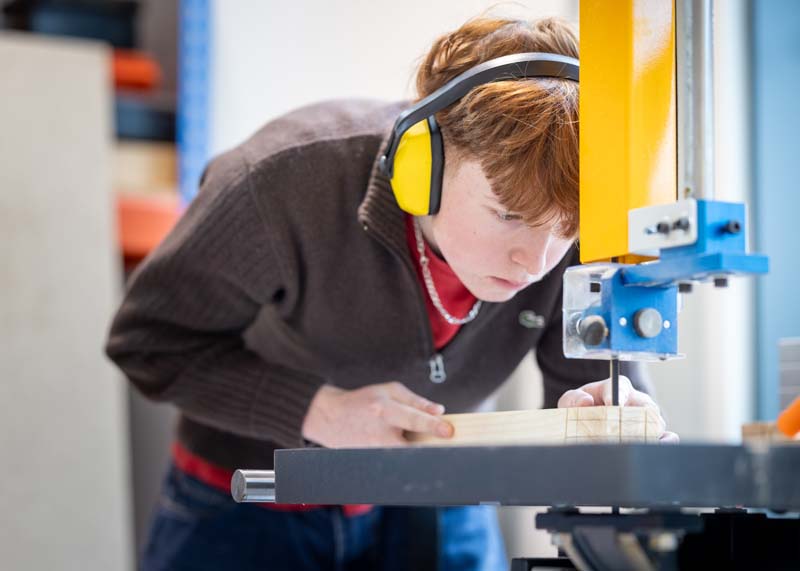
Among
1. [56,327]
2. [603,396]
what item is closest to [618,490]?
[603,396]

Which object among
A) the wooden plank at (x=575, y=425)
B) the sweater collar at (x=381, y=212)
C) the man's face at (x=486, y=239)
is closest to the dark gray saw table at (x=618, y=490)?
the wooden plank at (x=575, y=425)

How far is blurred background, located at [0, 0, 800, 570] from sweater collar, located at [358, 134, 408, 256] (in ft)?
2.11

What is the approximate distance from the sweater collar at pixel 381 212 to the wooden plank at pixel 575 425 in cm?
32

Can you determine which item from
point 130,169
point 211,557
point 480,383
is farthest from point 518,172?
point 130,169

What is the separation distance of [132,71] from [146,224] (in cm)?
61

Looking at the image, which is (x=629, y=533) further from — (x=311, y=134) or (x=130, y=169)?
(x=130, y=169)

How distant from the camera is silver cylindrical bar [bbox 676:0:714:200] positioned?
90 centimetres

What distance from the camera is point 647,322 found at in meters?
0.91

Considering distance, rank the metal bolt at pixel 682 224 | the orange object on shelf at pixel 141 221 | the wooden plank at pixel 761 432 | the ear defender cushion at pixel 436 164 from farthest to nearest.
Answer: the orange object on shelf at pixel 141 221, the wooden plank at pixel 761 432, the ear defender cushion at pixel 436 164, the metal bolt at pixel 682 224

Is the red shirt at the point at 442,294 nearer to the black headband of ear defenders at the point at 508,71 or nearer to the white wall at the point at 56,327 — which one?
the black headband of ear defenders at the point at 508,71

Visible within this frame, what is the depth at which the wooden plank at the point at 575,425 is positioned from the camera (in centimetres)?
89

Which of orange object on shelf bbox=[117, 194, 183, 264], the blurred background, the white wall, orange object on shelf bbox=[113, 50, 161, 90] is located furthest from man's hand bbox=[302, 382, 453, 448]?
orange object on shelf bbox=[113, 50, 161, 90]

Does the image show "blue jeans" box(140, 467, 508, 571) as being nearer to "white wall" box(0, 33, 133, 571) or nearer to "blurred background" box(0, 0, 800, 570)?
"blurred background" box(0, 0, 800, 570)

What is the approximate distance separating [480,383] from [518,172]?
49 cm
